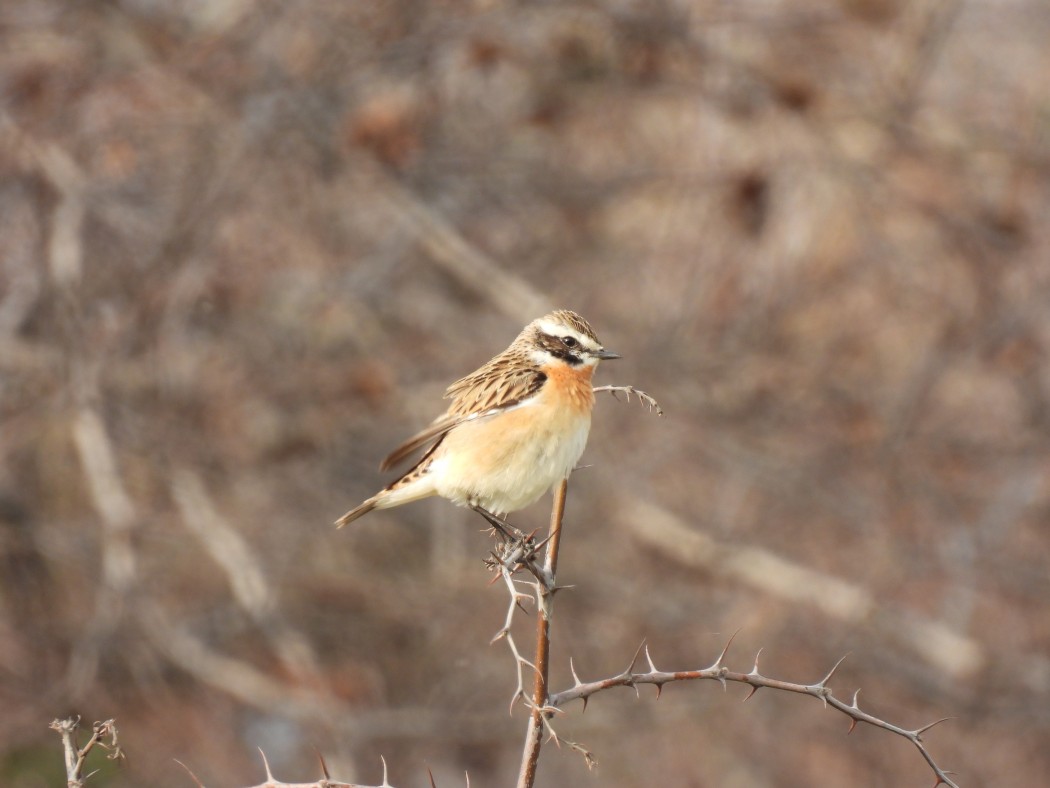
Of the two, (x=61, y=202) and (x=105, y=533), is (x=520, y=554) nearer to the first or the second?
(x=105, y=533)

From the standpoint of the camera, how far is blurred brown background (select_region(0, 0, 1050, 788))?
10469 mm

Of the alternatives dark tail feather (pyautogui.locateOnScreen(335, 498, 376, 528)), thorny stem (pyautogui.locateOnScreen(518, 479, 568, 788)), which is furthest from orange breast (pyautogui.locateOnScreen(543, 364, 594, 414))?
thorny stem (pyautogui.locateOnScreen(518, 479, 568, 788))

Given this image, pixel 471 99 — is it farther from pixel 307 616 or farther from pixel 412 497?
pixel 412 497

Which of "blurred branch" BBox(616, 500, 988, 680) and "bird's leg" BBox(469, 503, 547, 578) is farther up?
"bird's leg" BBox(469, 503, 547, 578)

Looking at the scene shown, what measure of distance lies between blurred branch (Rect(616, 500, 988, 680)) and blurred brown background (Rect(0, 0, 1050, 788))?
4cm

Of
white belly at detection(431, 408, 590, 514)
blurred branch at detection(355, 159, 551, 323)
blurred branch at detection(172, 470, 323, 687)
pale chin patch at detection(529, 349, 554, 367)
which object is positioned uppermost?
pale chin patch at detection(529, 349, 554, 367)

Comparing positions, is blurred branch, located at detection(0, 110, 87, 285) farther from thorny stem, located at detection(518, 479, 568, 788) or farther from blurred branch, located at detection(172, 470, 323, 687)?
thorny stem, located at detection(518, 479, 568, 788)

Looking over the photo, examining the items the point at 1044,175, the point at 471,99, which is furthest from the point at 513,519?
the point at 1044,175

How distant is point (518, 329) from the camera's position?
12.1m

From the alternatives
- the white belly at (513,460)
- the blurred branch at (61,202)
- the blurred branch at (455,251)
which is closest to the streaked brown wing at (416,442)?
the white belly at (513,460)

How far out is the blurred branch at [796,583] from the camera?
473 inches

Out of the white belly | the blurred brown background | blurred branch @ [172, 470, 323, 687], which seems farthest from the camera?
the blurred brown background

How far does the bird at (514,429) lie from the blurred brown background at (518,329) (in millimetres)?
5237

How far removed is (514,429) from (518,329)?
24.0 ft
